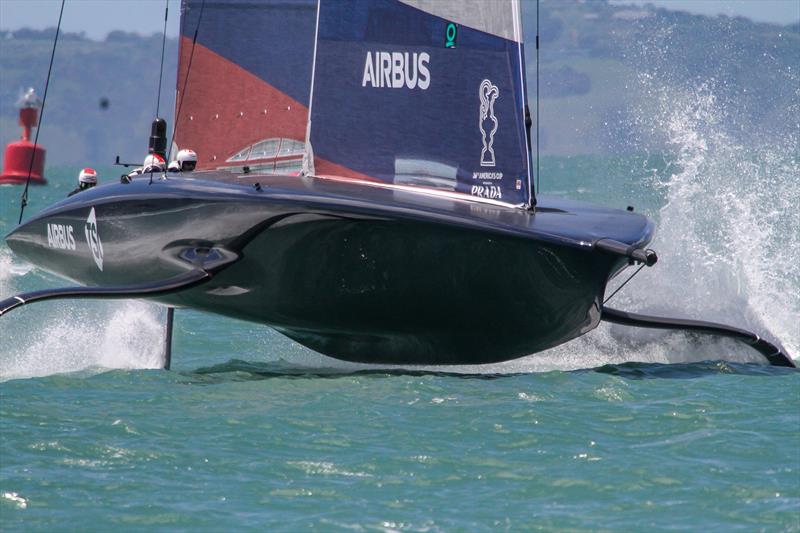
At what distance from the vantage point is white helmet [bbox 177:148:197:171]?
35.1ft

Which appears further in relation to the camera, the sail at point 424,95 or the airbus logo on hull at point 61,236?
the airbus logo on hull at point 61,236

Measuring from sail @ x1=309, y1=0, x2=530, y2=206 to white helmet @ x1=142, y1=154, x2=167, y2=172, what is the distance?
153 centimetres

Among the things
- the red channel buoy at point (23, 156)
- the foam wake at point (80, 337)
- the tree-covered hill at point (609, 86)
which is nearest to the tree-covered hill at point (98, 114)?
the tree-covered hill at point (609, 86)

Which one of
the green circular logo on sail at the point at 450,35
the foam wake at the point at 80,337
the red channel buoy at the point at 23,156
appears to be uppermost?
the green circular logo on sail at the point at 450,35

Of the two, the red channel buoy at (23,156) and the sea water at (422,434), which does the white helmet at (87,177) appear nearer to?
the sea water at (422,434)

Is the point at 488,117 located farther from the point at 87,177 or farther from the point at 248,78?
the point at 87,177

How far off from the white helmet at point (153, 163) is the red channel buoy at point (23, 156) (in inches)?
1371

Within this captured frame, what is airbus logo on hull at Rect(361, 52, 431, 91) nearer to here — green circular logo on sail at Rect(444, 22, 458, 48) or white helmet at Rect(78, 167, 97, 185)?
green circular logo on sail at Rect(444, 22, 458, 48)

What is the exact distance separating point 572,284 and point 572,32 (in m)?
194

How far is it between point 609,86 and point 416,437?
172 metres

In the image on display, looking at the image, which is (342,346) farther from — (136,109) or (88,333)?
(136,109)

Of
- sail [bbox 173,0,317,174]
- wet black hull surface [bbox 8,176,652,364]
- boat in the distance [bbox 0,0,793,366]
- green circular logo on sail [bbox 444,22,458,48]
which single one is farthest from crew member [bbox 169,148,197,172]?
green circular logo on sail [bbox 444,22,458,48]

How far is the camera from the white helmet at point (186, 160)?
10711 millimetres

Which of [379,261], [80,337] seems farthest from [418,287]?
[80,337]
